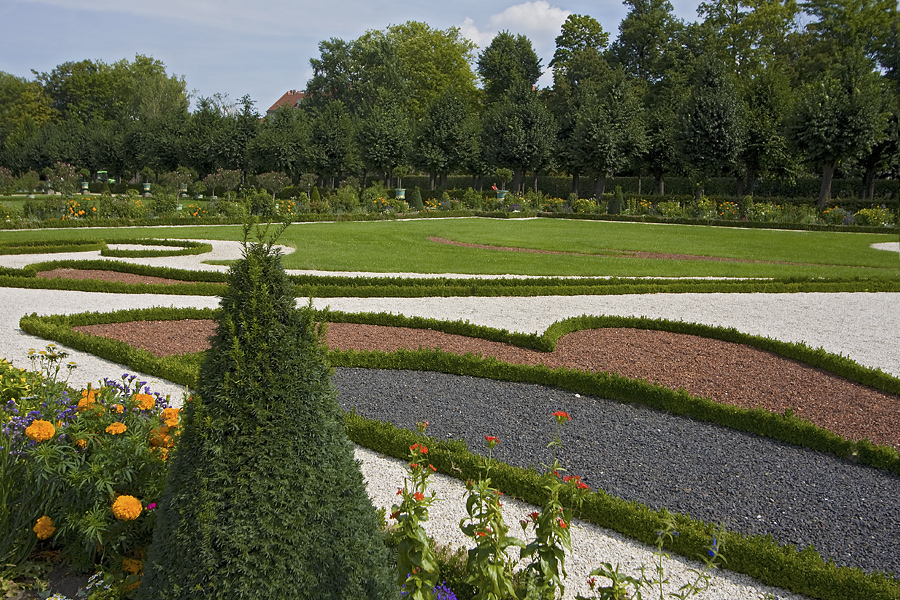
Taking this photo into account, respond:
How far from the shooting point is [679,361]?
6426 millimetres

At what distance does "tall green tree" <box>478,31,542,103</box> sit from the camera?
164ft

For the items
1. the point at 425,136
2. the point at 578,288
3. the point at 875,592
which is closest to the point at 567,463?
the point at 875,592

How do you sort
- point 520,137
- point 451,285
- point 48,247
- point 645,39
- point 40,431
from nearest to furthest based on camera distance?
point 40,431 → point 451,285 → point 48,247 → point 520,137 → point 645,39

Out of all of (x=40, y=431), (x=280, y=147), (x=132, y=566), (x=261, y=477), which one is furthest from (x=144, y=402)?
(x=280, y=147)

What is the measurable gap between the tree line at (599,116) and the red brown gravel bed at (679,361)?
22870mm

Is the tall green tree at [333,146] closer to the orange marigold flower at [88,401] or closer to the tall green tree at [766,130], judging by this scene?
the tall green tree at [766,130]

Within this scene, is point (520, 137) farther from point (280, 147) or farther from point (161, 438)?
point (161, 438)

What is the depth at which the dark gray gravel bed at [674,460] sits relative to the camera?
11.4ft

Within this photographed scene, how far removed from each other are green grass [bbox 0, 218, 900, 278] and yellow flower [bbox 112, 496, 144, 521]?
894 cm

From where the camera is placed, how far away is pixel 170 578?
6.31ft

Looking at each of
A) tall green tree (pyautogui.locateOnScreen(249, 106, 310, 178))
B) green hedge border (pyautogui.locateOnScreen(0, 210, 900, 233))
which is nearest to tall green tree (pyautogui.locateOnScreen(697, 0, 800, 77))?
green hedge border (pyautogui.locateOnScreen(0, 210, 900, 233))

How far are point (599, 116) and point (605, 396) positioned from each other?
28596mm

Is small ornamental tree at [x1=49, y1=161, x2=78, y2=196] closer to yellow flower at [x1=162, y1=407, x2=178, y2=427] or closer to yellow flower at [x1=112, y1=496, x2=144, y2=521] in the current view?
yellow flower at [x1=162, y1=407, x2=178, y2=427]

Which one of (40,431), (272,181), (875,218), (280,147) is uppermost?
(280,147)
